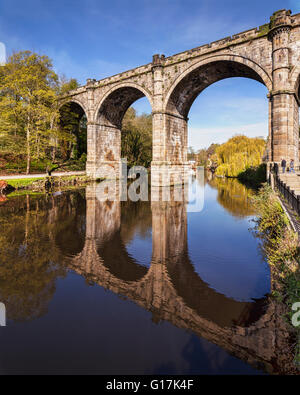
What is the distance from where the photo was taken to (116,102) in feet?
82.3

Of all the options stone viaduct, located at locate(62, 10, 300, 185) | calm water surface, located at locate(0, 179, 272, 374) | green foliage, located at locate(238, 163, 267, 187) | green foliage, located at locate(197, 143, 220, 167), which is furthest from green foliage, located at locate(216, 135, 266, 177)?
green foliage, located at locate(197, 143, 220, 167)

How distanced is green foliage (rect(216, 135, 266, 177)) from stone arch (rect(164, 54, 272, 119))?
1318 centimetres

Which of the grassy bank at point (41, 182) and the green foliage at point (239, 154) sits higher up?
the green foliage at point (239, 154)

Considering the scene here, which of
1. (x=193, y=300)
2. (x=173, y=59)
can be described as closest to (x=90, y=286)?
(x=193, y=300)

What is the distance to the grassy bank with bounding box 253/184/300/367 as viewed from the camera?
10.8 ft

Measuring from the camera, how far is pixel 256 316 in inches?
144

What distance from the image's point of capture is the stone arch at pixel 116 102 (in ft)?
74.6

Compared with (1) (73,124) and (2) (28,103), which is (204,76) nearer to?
(2) (28,103)

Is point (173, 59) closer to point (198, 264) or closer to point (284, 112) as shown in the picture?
point (284, 112)

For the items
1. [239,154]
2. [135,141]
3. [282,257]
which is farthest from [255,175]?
[282,257]

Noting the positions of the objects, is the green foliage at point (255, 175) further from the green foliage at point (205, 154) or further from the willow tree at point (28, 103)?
the green foliage at point (205, 154)

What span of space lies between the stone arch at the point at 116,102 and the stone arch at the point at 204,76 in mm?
3638

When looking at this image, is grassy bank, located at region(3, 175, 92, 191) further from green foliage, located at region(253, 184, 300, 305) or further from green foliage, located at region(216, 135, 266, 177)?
green foliage, located at region(216, 135, 266, 177)

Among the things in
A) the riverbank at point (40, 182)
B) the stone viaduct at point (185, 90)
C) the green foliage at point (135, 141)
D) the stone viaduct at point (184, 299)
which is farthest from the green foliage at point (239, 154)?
the stone viaduct at point (184, 299)
